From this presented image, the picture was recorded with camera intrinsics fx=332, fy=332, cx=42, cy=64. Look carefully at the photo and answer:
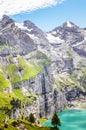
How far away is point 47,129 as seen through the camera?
12369 cm

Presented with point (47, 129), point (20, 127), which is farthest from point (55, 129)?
point (20, 127)

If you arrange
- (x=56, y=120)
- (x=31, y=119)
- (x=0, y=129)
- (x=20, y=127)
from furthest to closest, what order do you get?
(x=31, y=119) → (x=56, y=120) → (x=20, y=127) → (x=0, y=129)

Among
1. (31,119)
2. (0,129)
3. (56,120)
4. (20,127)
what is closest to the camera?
(0,129)

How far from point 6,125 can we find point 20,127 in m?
5.73

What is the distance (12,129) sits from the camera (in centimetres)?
11594

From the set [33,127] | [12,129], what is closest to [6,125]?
[12,129]

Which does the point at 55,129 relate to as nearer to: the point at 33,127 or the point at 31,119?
the point at 33,127

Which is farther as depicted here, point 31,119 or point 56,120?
point 31,119

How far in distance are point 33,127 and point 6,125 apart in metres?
12.3

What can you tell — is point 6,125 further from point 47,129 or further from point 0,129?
point 47,129

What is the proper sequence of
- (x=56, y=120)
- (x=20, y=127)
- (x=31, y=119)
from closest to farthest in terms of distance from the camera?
(x=20, y=127) → (x=56, y=120) → (x=31, y=119)

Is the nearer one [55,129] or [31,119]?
[55,129]

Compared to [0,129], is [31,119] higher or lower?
lower

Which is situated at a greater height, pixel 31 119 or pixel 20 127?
pixel 20 127
